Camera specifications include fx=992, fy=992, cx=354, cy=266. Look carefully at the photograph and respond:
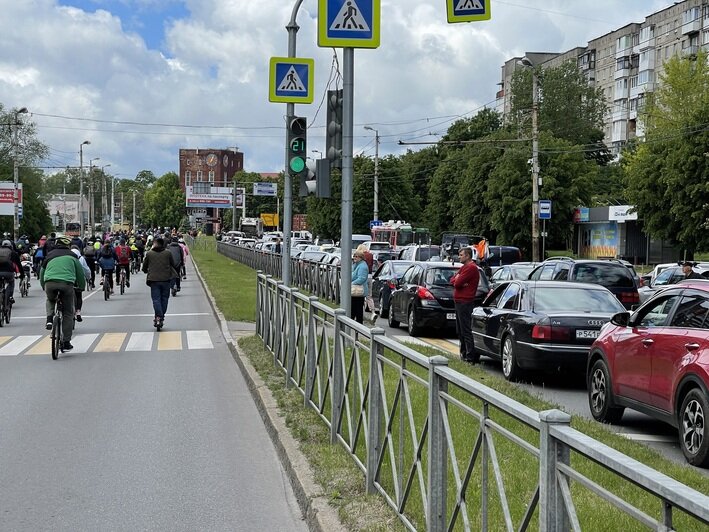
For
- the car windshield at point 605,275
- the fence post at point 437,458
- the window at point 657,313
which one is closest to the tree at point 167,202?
the car windshield at point 605,275

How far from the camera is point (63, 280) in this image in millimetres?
14844

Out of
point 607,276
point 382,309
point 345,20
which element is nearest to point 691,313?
point 345,20

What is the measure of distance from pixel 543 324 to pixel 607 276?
36.1ft

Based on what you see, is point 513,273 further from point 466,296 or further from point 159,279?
point 466,296

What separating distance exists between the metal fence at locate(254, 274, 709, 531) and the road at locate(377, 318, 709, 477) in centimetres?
296

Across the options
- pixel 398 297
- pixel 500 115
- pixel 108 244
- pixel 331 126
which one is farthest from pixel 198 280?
pixel 500 115

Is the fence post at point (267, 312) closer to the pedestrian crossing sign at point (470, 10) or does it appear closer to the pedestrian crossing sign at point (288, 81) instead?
the pedestrian crossing sign at point (288, 81)

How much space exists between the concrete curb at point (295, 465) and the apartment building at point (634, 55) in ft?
250

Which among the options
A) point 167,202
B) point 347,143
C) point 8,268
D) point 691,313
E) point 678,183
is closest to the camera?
point 691,313

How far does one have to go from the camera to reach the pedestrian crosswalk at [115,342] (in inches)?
631

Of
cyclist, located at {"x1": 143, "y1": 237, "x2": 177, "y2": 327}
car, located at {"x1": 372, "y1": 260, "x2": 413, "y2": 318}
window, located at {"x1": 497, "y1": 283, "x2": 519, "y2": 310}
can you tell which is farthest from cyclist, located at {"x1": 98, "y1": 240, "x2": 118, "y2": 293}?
window, located at {"x1": 497, "y1": 283, "x2": 519, "y2": 310}

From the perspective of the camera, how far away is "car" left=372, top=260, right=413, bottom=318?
24.1m

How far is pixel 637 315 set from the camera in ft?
31.3

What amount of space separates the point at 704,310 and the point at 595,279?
15.0 meters
